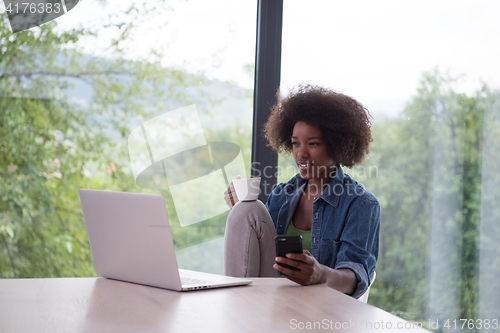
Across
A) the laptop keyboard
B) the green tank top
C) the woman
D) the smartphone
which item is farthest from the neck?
the laptop keyboard

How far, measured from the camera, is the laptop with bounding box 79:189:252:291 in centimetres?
91

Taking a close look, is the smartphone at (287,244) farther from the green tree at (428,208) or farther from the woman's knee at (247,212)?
the green tree at (428,208)

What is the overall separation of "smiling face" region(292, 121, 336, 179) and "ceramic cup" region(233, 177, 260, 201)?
1.58 feet

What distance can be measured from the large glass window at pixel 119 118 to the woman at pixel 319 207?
17.0 inches

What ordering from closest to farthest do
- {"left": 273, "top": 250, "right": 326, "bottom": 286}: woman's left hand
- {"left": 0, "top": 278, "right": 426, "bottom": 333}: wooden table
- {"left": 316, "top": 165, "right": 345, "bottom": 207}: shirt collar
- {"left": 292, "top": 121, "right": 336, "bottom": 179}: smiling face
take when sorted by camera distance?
{"left": 0, "top": 278, "right": 426, "bottom": 333}: wooden table < {"left": 273, "top": 250, "right": 326, "bottom": 286}: woman's left hand < {"left": 316, "top": 165, "right": 345, "bottom": 207}: shirt collar < {"left": 292, "top": 121, "right": 336, "bottom": 179}: smiling face

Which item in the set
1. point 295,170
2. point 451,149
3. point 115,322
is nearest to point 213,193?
point 295,170

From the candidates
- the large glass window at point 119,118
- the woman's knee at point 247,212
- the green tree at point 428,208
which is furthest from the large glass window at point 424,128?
the woman's knee at point 247,212

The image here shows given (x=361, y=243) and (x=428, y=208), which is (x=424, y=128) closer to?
(x=428, y=208)

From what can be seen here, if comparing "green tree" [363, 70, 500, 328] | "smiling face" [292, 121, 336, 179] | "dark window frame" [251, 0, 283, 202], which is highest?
"dark window frame" [251, 0, 283, 202]

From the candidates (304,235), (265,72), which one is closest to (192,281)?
(304,235)

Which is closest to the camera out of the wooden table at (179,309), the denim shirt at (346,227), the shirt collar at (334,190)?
the wooden table at (179,309)

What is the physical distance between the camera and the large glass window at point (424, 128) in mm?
2322

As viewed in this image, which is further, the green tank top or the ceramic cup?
the green tank top

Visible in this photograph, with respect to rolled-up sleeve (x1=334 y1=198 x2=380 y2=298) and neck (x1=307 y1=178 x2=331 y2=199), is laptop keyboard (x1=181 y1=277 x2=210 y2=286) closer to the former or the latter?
rolled-up sleeve (x1=334 y1=198 x2=380 y2=298)
